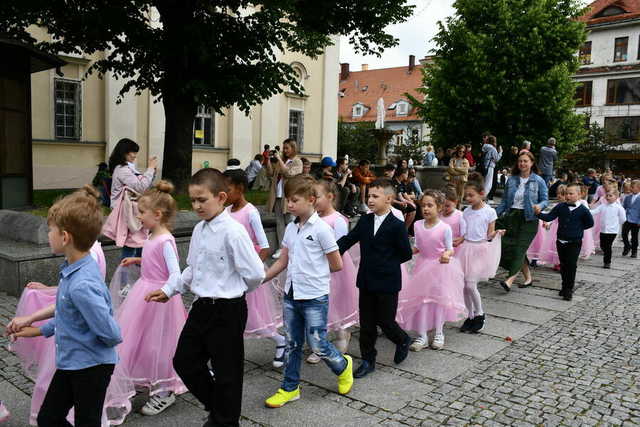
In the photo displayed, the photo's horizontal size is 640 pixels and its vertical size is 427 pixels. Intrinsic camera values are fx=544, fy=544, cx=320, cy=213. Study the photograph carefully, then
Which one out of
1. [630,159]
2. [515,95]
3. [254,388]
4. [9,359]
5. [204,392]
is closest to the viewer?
[204,392]

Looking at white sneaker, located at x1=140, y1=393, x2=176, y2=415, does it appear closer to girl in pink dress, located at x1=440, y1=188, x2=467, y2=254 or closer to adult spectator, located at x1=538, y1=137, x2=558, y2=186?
girl in pink dress, located at x1=440, y1=188, x2=467, y2=254

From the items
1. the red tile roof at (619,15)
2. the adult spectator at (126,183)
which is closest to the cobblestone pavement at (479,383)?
the adult spectator at (126,183)

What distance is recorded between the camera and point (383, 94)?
66.4m

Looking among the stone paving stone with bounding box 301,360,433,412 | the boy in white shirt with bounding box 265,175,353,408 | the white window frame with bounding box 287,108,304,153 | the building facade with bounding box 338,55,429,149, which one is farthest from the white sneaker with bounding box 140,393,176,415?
the building facade with bounding box 338,55,429,149

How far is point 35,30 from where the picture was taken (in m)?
18.2

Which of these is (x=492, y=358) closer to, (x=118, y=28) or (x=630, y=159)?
(x=118, y=28)

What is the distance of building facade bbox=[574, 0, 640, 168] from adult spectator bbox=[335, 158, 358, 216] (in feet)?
130

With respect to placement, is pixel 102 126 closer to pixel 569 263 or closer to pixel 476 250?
pixel 476 250

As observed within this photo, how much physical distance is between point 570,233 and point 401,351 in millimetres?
4313

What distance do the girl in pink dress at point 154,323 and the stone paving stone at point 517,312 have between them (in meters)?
4.53

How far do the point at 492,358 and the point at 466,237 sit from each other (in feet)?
6.05

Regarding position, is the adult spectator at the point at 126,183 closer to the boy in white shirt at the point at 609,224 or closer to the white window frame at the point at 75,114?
the boy in white shirt at the point at 609,224

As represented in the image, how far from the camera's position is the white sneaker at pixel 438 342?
18.5ft

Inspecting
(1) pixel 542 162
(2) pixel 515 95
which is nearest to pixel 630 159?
(2) pixel 515 95
